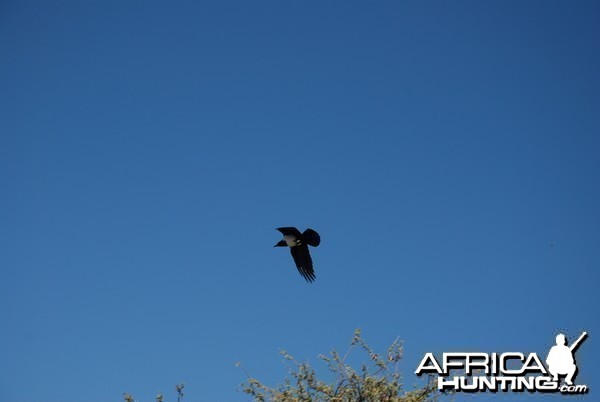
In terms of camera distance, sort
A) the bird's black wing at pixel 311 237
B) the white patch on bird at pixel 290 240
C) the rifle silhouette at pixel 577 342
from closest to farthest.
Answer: the rifle silhouette at pixel 577 342 → the bird's black wing at pixel 311 237 → the white patch on bird at pixel 290 240

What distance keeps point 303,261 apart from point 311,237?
583 mm

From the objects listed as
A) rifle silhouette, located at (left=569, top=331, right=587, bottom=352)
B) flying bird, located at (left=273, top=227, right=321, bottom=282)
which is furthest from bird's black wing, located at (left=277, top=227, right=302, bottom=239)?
rifle silhouette, located at (left=569, top=331, right=587, bottom=352)

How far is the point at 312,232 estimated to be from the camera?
56.6 ft

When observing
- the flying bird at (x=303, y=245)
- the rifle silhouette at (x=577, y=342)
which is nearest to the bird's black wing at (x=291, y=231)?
the flying bird at (x=303, y=245)

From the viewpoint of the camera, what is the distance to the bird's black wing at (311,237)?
17.2 meters

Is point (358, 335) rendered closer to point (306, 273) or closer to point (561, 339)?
point (306, 273)

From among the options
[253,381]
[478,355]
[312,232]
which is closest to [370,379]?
[253,381]

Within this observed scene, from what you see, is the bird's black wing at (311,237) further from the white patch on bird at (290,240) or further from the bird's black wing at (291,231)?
the white patch on bird at (290,240)

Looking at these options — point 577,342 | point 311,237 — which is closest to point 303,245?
point 311,237

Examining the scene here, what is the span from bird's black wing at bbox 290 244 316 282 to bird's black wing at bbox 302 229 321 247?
178mm

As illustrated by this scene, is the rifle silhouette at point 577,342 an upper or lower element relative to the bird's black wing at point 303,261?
lower

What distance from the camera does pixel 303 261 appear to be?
17.3m

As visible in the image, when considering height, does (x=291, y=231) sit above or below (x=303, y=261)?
above

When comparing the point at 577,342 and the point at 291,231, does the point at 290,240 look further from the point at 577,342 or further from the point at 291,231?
the point at 577,342
